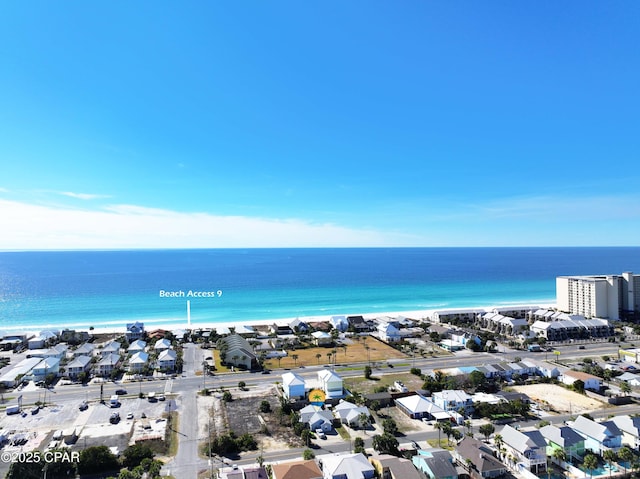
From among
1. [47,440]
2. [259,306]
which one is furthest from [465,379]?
[259,306]

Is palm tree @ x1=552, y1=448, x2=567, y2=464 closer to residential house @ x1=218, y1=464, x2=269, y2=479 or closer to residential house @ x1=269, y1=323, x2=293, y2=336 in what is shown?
residential house @ x1=218, y1=464, x2=269, y2=479

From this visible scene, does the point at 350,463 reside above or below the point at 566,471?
above

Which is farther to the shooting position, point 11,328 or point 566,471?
point 11,328

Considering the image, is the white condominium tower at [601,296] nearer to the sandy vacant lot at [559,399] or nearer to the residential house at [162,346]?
the sandy vacant lot at [559,399]

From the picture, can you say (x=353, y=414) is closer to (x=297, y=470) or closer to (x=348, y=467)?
(x=348, y=467)

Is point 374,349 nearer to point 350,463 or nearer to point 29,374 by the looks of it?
point 350,463

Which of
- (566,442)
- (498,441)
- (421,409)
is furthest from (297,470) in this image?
(566,442)
